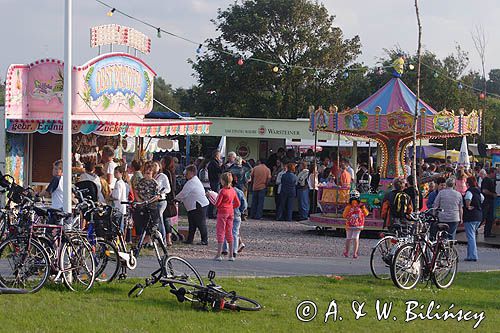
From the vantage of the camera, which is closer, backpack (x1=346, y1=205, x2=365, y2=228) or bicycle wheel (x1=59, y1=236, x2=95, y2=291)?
bicycle wheel (x1=59, y1=236, x2=95, y2=291)

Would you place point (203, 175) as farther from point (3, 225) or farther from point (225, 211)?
point (3, 225)

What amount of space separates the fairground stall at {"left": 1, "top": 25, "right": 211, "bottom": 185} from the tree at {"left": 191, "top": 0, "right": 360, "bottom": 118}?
2777 cm

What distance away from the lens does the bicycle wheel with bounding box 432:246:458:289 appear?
38.5 ft

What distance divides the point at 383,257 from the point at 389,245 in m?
0.21

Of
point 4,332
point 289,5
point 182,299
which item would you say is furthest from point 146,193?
point 289,5

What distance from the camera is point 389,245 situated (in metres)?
11.8

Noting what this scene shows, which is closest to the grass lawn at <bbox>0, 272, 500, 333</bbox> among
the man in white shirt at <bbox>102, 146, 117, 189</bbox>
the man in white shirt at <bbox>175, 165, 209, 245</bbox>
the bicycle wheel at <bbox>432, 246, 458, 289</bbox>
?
the bicycle wheel at <bbox>432, 246, 458, 289</bbox>

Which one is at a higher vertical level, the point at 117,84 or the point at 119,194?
the point at 117,84

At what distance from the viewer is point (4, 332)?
7637 mm

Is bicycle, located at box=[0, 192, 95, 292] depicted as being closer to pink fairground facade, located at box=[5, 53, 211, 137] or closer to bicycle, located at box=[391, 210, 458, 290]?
bicycle, located at box=[391, 210, 458, 290]

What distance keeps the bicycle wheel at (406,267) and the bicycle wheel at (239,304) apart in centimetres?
268

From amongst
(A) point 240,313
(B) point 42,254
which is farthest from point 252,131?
(A) point 240,313

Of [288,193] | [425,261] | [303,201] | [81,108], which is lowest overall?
[425,261]

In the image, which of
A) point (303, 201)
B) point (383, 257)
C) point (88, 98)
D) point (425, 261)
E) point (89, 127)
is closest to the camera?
point (425, 261)
